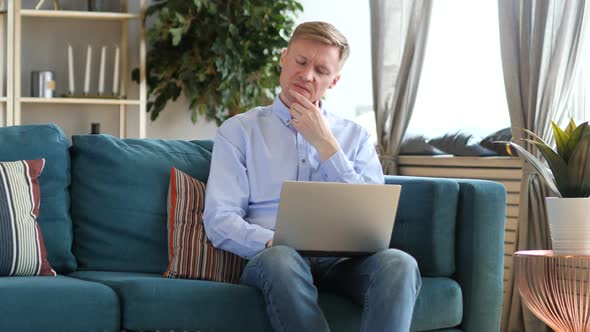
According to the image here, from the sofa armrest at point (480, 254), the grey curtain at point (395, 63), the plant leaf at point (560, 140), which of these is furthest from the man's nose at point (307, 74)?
the grey curtain at point (395, 63)

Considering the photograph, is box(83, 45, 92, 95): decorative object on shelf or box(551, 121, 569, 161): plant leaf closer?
box(551, 121, 569, 161): plant leaf

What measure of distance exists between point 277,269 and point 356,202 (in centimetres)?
25

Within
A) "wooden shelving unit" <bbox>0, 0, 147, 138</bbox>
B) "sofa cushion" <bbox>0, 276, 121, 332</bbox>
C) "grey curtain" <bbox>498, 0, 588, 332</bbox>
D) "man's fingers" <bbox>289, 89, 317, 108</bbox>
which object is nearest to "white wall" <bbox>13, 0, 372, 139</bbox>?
"wooden shelving unit" <bbox>0, 0, 147, 138</bbox>

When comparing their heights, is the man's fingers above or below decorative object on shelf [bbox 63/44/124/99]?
below

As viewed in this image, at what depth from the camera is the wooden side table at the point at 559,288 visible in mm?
2445

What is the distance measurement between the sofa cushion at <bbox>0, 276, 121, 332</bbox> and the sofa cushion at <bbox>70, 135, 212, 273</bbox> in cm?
37

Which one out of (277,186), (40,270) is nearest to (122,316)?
(40,270)

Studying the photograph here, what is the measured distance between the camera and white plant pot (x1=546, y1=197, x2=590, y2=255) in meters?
2.51

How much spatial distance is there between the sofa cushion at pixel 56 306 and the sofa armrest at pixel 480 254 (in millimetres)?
974

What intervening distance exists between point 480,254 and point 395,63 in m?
1.88

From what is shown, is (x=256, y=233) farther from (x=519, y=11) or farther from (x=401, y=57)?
(x=401, y=57)

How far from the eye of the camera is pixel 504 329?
353cm

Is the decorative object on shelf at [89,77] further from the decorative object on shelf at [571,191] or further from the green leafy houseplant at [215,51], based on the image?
the decorative object on shelf at [571,191]

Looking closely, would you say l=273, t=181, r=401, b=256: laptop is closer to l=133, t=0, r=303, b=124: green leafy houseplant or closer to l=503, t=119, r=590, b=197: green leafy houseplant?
l=503, t=119, r=590, b=197: green leafy houseplant
